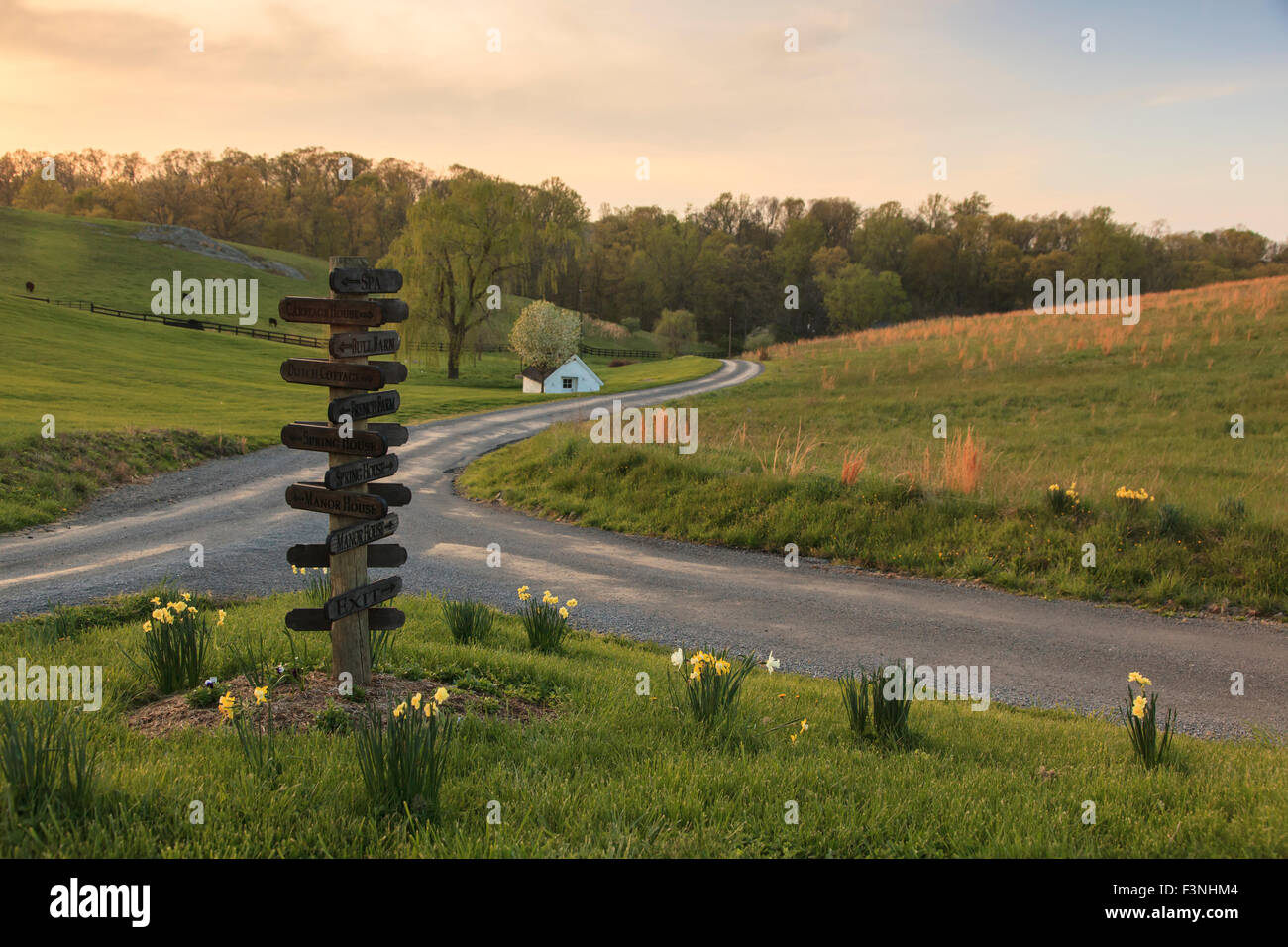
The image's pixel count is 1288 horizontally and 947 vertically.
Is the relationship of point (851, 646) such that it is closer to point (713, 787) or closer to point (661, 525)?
point (713, 787)

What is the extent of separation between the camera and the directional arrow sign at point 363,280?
18.4ft

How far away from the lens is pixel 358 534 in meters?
5.66

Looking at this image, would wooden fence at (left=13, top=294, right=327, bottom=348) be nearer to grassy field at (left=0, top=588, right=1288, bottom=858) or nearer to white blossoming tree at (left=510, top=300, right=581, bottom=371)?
white blossoming tree at (left=510, top=300, right=581, bottom=371)

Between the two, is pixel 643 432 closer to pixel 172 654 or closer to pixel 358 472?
pixel 358 472

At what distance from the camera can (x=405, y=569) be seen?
471 inches

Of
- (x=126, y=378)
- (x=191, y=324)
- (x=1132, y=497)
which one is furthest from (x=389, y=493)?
(x=191, y=324)

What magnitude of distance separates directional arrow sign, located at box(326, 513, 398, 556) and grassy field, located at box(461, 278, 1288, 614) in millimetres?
8980

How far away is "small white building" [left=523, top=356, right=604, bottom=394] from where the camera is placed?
5174 cm

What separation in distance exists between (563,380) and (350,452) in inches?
1845

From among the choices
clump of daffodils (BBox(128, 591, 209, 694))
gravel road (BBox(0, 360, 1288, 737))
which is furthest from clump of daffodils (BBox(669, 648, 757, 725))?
clump of daffodils (BBox(128, 591, 209, 694))

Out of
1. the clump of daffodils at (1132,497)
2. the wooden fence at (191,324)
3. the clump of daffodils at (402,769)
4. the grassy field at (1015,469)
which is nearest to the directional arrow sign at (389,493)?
the clump of daffodils at (402,769)

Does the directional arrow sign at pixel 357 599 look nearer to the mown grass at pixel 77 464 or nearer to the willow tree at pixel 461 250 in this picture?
the mown grass at pixel 77 464

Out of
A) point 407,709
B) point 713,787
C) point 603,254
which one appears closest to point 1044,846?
point 713,787

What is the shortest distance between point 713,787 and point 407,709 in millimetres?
1905
